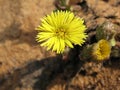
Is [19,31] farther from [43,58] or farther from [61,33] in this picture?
[61,33]

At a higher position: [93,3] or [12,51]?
[93,3]

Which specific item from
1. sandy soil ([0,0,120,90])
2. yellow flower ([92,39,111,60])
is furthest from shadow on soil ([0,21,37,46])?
yellow flower ([92,39,111,60])

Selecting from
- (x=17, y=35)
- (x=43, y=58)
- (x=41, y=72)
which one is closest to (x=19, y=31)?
(x=17, y=35)

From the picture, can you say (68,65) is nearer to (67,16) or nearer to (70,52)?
(70,52)

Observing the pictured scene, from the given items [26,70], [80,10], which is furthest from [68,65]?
[80,10]

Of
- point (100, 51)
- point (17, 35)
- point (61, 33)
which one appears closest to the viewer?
point (100, 51)

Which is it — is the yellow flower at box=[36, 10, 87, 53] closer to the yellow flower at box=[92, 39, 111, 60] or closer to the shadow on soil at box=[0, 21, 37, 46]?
the yellow flower at box=[92, 39, 111, 60]
